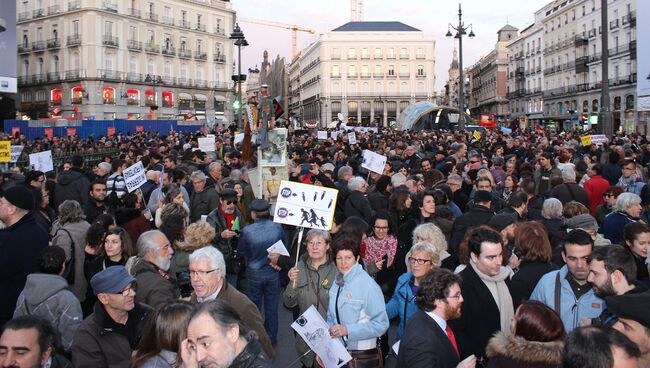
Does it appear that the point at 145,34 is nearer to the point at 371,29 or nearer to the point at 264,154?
the point at 371,29

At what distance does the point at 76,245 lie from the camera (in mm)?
5664

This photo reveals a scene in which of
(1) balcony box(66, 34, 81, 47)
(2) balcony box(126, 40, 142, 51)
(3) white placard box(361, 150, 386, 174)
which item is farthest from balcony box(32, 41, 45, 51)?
(3) white placard box(361, 150, 386, 174)

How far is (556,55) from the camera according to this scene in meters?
64.9

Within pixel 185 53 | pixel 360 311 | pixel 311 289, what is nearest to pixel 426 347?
pixel 360 311

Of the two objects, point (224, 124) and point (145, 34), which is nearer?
point (145, 34)

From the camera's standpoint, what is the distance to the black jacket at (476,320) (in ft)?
13.4

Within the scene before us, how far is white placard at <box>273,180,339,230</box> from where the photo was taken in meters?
5.60

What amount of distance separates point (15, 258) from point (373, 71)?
276 ft

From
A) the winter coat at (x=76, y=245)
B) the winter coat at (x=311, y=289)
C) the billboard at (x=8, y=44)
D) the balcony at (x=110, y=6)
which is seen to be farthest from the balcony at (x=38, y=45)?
the winter coat at (x=311, y=289)

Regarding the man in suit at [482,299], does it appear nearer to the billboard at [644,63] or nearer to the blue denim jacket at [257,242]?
the blue denim jacket at [257,242]

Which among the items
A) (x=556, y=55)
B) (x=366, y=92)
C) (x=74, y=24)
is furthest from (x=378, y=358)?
(x=366, y=92)

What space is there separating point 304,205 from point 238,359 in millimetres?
2898

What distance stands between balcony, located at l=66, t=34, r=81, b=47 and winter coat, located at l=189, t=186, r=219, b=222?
49.1 meters

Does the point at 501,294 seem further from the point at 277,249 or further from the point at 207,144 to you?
the point at 207,144
